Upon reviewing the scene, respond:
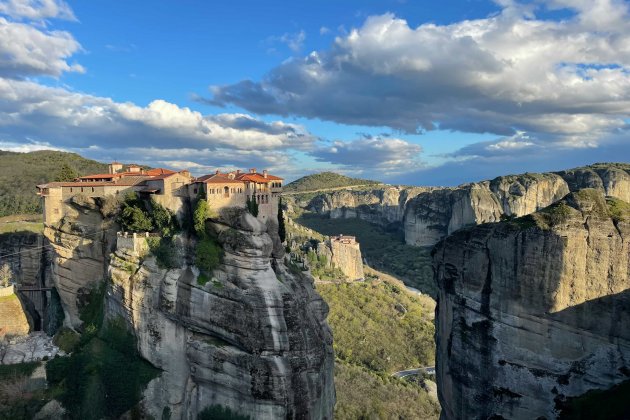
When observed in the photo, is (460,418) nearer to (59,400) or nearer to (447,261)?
(447,261)

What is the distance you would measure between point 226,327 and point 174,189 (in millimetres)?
11362

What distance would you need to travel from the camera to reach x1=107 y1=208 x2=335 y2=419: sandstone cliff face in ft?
101

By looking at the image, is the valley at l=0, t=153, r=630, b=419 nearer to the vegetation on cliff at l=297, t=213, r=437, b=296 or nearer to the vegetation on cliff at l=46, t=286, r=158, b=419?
the vegetation on cliff at l=46, t=286, r=158, b=419

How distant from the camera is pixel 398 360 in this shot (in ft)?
204

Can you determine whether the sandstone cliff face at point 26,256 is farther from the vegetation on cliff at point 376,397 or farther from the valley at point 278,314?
the vegetation on cliff at point 376,397

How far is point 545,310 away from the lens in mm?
26203

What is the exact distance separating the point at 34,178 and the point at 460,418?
92.0 m

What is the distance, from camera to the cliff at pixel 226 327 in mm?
30812

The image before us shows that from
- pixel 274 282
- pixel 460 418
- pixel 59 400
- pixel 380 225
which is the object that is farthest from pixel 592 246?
pixel 380 225

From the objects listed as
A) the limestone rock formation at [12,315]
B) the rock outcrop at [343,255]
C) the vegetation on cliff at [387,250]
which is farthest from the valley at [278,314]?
the vegetation on cliff at [387,250]

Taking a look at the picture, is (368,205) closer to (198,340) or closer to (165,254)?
(165,254)

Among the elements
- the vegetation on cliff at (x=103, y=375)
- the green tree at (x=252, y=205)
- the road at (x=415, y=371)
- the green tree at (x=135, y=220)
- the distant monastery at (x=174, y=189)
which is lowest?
the road at (x=415, y=371)

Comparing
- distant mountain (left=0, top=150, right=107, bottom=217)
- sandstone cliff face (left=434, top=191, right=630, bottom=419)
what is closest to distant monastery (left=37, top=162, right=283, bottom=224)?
sandstone cliff face (left=434, top=191, right=630, bottom=419)

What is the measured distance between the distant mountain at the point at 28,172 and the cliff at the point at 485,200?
82301 millimetres
